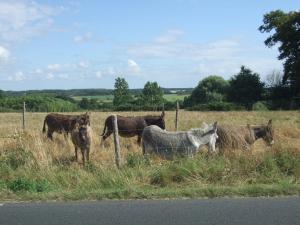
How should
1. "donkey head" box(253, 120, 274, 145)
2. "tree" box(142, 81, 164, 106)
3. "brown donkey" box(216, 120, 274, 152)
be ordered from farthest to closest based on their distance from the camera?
"tree" box(142, 81, 164, 106) < "donkey head" box(253, 120, 274, 145) < "brown donkey" box(216, 120, 274, 152)

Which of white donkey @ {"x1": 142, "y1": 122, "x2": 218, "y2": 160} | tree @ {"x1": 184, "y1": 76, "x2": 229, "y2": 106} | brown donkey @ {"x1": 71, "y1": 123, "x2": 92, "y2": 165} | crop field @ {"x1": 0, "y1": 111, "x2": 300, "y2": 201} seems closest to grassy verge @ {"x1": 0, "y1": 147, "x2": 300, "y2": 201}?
crop field @ {"x1": 0, "y1": 111, "x2": 300, "y2": 201}

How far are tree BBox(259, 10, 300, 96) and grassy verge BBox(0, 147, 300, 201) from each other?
46712mm

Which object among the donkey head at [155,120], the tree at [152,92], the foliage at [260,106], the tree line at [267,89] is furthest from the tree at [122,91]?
the donkey head at [155,120]

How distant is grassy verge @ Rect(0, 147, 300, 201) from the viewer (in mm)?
9430

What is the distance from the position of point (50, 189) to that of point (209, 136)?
4990mm

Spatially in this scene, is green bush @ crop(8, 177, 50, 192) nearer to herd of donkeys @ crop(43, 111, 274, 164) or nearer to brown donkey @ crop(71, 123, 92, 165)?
herd of donkeys @ crop(43, 111, 274, 164)

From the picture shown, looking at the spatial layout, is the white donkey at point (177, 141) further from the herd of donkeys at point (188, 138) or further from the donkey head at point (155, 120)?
the donkey head at point (155, 120)

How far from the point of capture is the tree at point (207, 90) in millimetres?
99375

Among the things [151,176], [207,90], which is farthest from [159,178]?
[207,90]

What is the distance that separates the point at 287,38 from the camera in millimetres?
57312

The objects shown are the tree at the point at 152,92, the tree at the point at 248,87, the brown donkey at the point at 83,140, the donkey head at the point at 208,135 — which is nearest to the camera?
the donkey head at the point at 208,135

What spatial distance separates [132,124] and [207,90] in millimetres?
82535

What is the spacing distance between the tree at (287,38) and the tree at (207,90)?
3843 centimetres

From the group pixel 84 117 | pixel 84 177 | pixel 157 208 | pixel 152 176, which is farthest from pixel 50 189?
pixel 84 117
